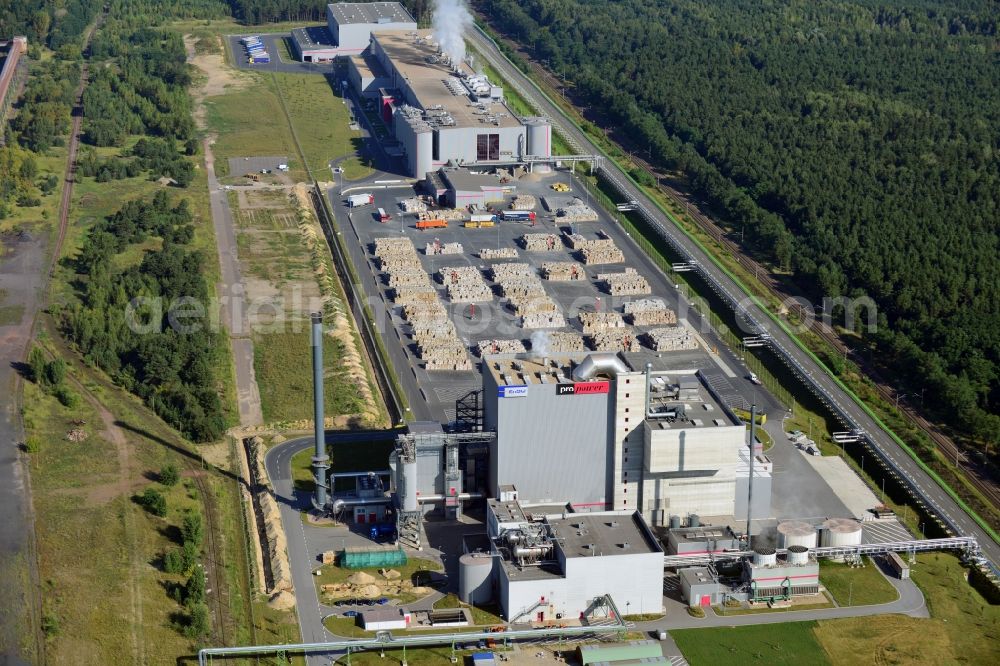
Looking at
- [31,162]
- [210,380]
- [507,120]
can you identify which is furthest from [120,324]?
[507,120]

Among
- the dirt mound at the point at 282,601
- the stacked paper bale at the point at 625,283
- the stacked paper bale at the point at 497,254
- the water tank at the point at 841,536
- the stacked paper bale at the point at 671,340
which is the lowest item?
the dirt mound at the point at 282,601

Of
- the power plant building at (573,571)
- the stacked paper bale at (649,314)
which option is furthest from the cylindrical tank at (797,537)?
the stacked paper bale at (649,314)

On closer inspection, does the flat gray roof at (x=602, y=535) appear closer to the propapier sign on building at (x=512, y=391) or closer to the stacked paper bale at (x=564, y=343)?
the propapier sign on building at (x=512, y=391)

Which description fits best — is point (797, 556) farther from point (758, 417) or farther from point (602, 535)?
A: point (758, 417)

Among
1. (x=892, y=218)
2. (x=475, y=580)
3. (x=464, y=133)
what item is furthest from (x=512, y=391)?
(x=464, y=133)

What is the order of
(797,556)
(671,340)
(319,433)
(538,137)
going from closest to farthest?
(797,556) → (319,433) → (671,340) → (538,137)

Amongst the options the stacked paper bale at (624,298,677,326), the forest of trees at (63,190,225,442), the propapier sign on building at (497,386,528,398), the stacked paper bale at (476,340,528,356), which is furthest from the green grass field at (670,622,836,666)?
the stacked paper bale at (624,298,677,326)

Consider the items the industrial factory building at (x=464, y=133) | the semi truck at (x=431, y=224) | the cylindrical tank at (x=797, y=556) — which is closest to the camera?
the cylindrical tank at (x=797, y=556)
